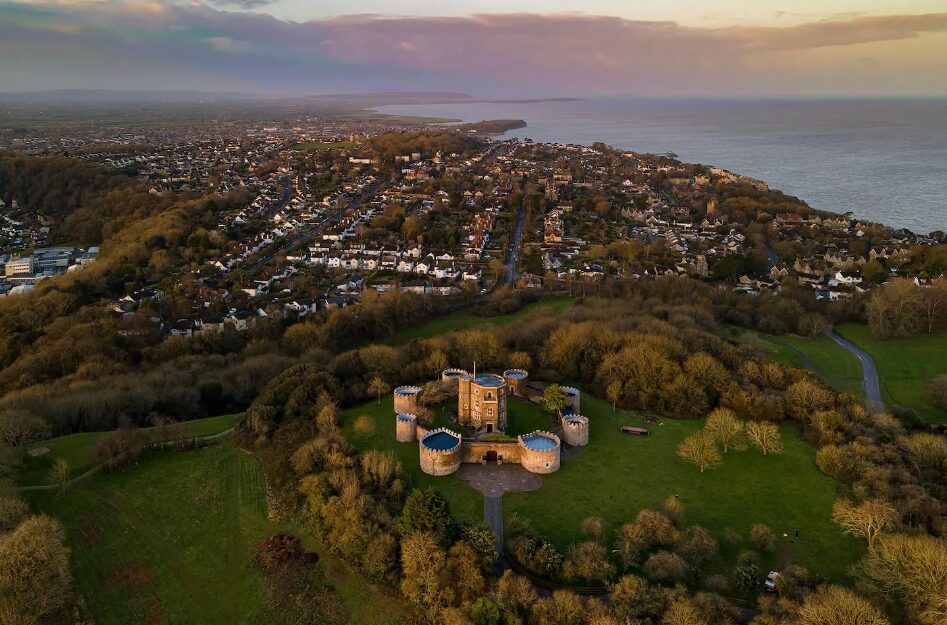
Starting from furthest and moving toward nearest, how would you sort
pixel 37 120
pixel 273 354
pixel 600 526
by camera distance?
pixel 37 120, pixel 273 354, pixel 600 526

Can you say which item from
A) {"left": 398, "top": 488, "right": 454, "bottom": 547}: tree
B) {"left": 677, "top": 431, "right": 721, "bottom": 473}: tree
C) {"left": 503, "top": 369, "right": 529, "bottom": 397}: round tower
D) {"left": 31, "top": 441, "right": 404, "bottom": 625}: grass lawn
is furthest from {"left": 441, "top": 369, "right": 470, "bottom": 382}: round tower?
{"left": 677, "top": 431, "right": 721, "bottom": 473}: tree

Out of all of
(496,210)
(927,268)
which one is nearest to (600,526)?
(927,268)

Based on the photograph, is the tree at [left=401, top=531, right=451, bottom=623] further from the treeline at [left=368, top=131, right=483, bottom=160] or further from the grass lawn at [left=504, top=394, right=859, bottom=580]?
the treeline at [left=368, top=131, right=483, bottom=160]

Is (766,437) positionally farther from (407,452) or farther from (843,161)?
(843,161)

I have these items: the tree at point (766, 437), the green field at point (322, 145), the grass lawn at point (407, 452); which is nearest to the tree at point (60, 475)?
the grass lawn at point (407, 452)

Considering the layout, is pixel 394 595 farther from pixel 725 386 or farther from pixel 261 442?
pixel 725 386

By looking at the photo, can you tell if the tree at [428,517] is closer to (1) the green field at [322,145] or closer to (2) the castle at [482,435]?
(2) the castle at [482,435]
